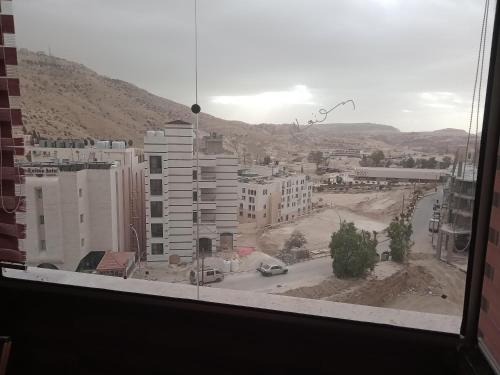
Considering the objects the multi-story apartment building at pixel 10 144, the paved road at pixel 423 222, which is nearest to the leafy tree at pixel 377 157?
the paved road at pixel 423 222

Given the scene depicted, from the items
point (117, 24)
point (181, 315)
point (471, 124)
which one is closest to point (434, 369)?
point (471, 124)

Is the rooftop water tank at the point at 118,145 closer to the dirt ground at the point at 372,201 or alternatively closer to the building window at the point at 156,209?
the building window at the point at 156,209

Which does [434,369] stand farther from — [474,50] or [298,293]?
[474,50]

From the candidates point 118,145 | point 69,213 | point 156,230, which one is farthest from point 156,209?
point 69,213

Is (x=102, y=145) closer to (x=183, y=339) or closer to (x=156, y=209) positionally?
(x=156, y=209)

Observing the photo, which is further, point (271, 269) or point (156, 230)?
point (156, 230)

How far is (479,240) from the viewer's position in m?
1.12

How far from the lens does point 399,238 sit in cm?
142

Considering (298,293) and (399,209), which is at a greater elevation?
(399,209)

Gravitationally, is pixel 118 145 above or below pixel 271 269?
above

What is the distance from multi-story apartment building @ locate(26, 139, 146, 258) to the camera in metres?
1.68

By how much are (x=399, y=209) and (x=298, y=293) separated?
0.58 m

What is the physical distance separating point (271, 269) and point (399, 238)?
1.91ft

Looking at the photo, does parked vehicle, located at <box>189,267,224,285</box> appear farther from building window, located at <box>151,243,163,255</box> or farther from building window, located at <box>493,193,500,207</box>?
building window, located at <box>493,193,500,207</box>
